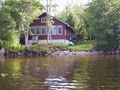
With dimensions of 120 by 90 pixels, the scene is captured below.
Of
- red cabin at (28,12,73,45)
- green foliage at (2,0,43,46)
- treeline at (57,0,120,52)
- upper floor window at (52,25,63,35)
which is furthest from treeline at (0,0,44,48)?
treeline at (57,0,120,52)

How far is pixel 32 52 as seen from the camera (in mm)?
54188

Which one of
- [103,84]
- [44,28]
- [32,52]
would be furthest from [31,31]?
[103,84]

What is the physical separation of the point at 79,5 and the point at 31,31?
34736mm

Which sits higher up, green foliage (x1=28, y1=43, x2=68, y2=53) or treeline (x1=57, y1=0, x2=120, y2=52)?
treeline (x1=57, y1=0, x2=120, y2=52)

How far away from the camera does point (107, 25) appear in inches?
2379

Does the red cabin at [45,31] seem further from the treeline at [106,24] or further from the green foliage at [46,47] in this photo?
the green foliage at [46,47]

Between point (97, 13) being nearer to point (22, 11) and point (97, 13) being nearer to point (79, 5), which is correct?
point (22, 11)

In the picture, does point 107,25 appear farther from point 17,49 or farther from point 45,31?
point 17,49

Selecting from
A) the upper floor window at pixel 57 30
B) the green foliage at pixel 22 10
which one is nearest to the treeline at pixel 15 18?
the green foliage at pixel 22 10

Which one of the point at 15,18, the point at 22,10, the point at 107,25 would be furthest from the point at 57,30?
the point at 15,18

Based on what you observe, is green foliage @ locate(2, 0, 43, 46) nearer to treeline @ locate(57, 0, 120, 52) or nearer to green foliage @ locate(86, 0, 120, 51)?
treeline @ locate(57, 0, 120, 52)

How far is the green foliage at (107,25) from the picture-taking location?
6038 cm

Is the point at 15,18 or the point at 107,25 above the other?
the point at 15,18

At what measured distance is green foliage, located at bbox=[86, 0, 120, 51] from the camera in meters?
60.4
